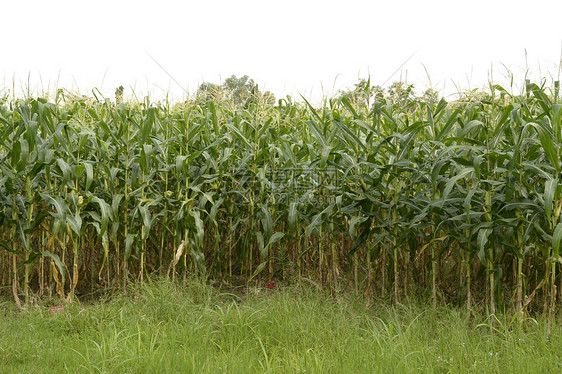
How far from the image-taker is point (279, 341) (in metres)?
3.81

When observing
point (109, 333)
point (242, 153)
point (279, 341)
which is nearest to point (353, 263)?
point (279, 341)

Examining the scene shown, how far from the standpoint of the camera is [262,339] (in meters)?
3.95

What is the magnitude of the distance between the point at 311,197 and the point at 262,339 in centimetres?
177

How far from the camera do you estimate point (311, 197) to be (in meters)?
5.22

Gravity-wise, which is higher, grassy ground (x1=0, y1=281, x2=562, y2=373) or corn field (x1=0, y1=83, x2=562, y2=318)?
corn field (x1=0, y1=83, x2=562, y2=318)

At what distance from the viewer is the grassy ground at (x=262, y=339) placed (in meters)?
3.33

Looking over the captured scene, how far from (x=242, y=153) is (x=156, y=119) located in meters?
1.12

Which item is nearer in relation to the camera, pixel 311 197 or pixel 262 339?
pixel 262 339

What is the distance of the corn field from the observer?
418cm

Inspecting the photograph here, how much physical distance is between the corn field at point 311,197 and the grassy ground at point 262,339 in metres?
0.42

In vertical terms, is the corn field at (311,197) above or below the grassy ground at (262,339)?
above

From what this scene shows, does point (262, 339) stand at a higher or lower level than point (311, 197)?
lower

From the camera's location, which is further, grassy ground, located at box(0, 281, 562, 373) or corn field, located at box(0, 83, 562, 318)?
corn field, located at box(0, 83, 562, 318)

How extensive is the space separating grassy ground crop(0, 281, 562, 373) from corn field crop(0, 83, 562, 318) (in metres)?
0.42
